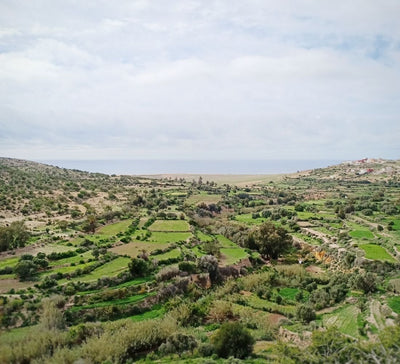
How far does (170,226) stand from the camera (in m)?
54.4

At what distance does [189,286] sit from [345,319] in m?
15.0

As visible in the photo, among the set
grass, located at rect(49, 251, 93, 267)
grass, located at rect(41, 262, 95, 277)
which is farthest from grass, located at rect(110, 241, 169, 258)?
grass, located at rect(41, 262, 95, 277)

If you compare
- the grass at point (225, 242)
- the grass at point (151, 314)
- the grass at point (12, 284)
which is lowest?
the grass at point (151, 314)

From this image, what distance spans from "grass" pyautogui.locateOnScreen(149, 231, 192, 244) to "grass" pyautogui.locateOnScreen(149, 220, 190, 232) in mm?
2320

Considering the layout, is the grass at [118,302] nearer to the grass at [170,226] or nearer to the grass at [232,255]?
the grass at [232,255]

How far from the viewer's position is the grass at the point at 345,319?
73.1 ft

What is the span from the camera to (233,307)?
28.8m

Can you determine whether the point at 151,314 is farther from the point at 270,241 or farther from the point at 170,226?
the point at 170,226

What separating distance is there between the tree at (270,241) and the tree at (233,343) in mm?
28039

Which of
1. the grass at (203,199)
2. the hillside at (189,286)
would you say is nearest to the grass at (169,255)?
the hillside at (189,286)

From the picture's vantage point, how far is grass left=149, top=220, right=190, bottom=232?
52312mm

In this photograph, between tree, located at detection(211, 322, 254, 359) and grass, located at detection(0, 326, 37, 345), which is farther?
tree, located at detection(211, 322, 254, 359)

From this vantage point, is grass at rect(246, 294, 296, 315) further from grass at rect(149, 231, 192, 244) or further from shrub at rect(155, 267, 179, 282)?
grass at rect(149, 231, 192, 244)

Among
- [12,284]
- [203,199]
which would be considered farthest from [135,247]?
[203,199]
